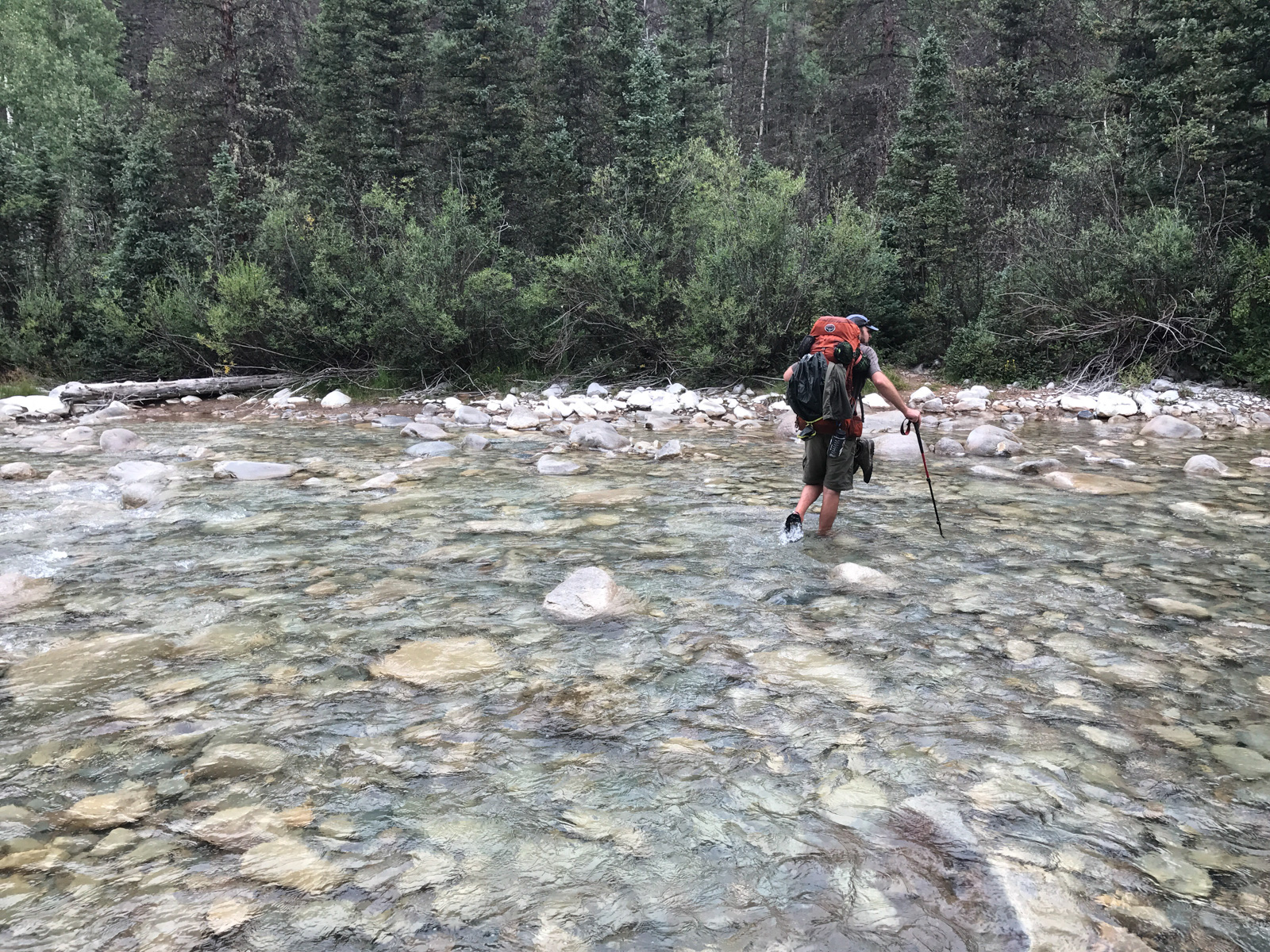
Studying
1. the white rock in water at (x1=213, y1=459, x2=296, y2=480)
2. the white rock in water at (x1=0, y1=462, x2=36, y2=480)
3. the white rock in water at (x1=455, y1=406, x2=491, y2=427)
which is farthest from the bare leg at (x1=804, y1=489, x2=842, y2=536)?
the white rock in water at (x1=0, y1=462, x2=36, y2=480)

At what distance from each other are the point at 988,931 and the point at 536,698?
1.91 m

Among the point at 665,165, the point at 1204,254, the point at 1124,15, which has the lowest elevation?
the point at 1204,254

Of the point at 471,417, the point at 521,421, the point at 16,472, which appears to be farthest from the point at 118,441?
the point at 521,421

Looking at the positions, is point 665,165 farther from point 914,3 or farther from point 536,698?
point 914,3

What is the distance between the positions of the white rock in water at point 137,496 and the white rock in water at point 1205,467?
974 centimetres

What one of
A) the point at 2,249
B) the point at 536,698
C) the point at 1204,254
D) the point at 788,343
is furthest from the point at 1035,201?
the point at 2,249

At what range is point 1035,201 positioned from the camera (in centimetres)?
2047

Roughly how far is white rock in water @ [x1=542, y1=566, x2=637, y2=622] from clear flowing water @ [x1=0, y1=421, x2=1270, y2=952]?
0.12 m

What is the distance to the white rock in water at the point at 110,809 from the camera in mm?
2529

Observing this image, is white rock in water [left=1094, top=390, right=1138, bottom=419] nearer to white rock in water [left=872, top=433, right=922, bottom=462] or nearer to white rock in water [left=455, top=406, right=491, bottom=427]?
white rock in water [left=872, top=433, right=922, bottom=462]

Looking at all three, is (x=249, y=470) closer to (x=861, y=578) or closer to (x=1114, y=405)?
(x=861, y=578)

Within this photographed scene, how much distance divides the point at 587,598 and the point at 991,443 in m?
6.56

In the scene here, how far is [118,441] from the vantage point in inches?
386

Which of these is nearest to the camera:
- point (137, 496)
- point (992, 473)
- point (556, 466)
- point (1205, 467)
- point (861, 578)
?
point (861, 578)
